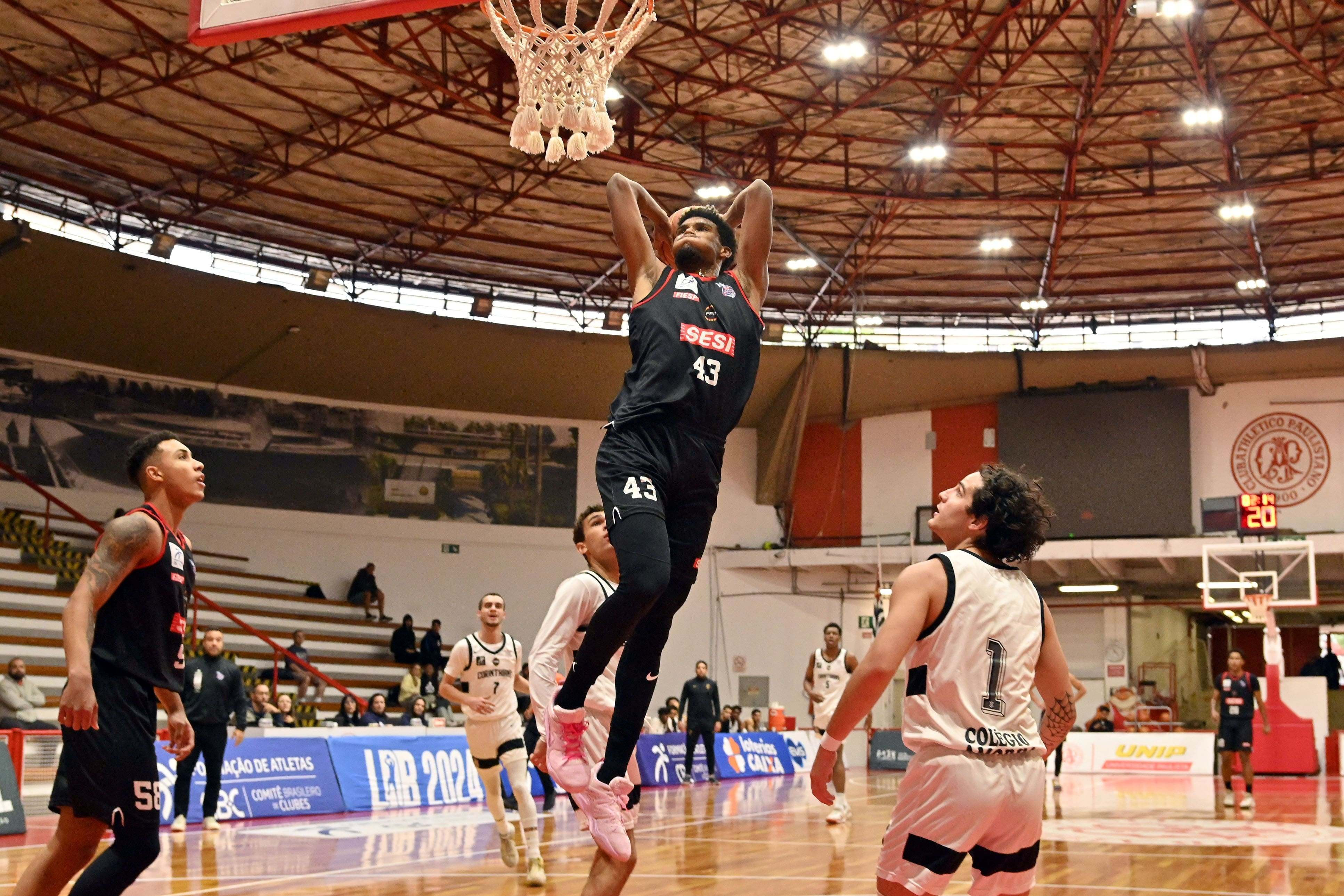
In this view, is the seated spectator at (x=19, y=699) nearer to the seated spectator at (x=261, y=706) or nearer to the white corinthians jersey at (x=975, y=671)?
the seated spectator at (x=261, y=706)

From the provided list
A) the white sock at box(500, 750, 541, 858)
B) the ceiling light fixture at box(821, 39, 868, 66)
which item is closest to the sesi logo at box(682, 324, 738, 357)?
the white sock at box(500, 750, 541, 858)

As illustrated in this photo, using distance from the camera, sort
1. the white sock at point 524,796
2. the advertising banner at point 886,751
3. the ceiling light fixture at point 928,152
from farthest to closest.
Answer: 1. the advertising banner at point 886,751
2. the ceiling light fixture at point 928,152
3. the white sock at point 524,796

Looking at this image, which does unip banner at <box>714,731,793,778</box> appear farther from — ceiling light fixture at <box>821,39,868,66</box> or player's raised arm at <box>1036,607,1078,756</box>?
player's raised arm at <box>1036,607,1078,756</box>

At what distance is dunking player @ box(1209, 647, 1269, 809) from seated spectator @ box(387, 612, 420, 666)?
663 inches

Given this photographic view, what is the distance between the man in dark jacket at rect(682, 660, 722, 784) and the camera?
70.0 feet

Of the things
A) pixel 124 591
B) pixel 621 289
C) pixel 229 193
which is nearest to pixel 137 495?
pixel 229 193

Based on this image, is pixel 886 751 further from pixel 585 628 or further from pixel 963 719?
pixel 963 719

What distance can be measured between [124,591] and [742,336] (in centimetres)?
247

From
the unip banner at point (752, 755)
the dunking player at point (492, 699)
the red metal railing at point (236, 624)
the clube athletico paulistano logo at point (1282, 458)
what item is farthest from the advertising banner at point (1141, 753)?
the dunking player at point (492, 699)

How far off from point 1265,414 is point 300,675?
951 inches

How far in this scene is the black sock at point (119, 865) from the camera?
4.43 metres

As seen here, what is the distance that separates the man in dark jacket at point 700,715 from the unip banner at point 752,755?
0.53 m

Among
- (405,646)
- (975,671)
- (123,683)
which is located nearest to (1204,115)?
(405,646)

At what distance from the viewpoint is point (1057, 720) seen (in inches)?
179
